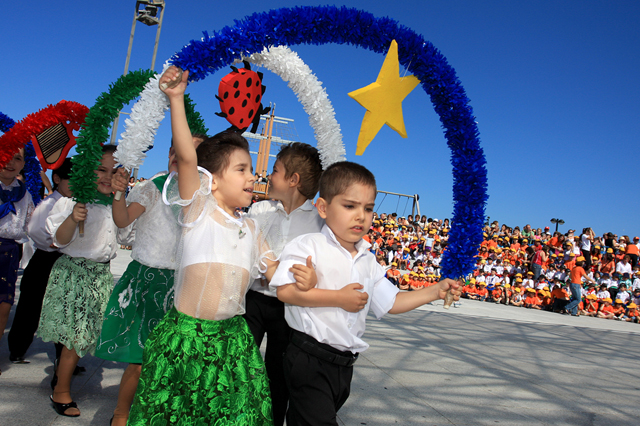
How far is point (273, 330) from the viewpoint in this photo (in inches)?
95.1

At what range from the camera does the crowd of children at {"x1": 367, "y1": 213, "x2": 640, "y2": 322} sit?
533 inches

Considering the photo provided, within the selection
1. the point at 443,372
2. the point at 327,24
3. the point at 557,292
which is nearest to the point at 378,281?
the point at 327,24

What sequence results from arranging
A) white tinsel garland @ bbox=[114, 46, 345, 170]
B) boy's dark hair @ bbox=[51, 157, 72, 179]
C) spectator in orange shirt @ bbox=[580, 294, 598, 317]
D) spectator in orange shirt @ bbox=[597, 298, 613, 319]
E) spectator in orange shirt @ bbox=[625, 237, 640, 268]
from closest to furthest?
white tinsel garland @ bbox=[114, 46, 345, 170] → boy's dark hair @ bbox=[51, 157, 72, 179] → spectator in orange shirt @ bbox=[597, 298, 613, 319] → spectator in orange shirt @ bbox=[580, 294, 598, 317] → spectator in orange shirt @ bbox=[625, 237, 640, 268]

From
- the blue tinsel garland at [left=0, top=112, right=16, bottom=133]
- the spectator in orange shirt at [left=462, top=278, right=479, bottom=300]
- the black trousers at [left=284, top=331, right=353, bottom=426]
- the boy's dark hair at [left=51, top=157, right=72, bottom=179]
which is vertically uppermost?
the blue tinsel garland at [left=0, top=112, right=16, bottom=133]

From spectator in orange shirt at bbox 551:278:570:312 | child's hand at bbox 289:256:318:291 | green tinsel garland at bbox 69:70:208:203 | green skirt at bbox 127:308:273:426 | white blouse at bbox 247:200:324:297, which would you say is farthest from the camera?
spectator in orange shirt at bbox 551:278:570:312

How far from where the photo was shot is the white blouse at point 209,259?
1.81 meters

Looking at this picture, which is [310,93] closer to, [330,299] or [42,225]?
[330,299]

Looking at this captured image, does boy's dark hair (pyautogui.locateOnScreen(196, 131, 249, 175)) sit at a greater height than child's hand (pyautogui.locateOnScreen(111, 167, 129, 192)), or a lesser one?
greater

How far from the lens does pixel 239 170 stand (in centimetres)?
197

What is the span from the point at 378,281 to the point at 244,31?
4.75ft

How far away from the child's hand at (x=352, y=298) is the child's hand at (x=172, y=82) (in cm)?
119

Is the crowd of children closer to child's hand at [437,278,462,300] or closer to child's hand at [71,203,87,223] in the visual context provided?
child's hand at [437,278,462,300]

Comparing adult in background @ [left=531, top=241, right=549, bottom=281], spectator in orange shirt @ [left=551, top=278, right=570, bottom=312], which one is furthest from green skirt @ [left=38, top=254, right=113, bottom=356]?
adult in background @ [left=531, top=241, right=549, bottom=281]

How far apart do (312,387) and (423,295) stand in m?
0.72
